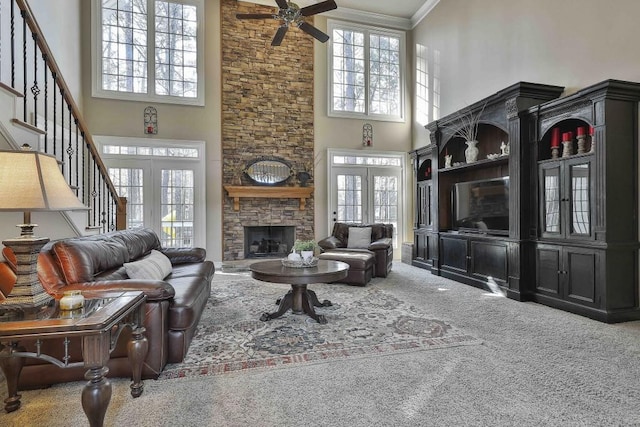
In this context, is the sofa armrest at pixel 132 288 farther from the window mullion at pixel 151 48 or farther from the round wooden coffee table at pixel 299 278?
the window mullion at pixel 151 48

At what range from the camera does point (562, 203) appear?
3.90 m

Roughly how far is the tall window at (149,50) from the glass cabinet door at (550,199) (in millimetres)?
5990

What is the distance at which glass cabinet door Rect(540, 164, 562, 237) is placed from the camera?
13.0 feet

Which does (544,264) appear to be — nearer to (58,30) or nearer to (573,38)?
(573,38)

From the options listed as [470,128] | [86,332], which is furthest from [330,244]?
[86,332]

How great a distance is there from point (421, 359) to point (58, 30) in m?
6.64

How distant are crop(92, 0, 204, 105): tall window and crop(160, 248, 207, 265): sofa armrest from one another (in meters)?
3.74

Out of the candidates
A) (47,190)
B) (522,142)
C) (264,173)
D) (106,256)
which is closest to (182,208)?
(264,173)

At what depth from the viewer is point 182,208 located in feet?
22.2

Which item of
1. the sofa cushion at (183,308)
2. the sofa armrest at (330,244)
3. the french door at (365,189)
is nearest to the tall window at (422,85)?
the french door at (365,189)

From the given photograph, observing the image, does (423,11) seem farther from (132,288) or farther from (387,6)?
(132,288)

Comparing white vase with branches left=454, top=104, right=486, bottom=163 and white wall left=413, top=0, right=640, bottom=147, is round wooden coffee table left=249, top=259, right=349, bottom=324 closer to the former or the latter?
white vase with branches left=454, top=104, right=486, bottom=163

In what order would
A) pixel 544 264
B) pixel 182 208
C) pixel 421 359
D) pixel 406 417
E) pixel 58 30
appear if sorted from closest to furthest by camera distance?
pixel 406 417, pixel 421 359, pixel 544 264, pixel 58 30, pixel 182 208

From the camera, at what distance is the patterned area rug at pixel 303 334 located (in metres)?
2.56
